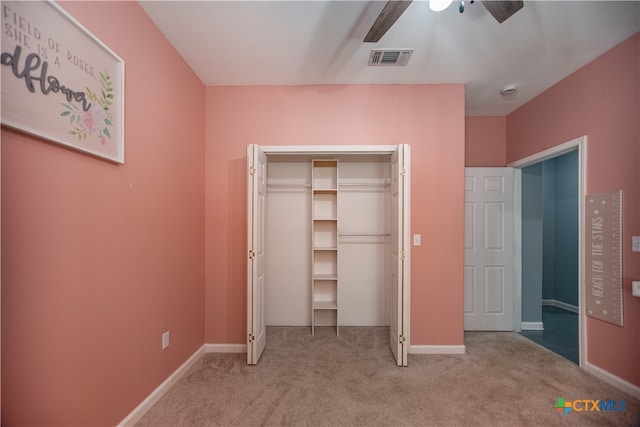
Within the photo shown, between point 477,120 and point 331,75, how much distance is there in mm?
2152

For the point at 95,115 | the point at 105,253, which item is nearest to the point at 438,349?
the point at 105,253

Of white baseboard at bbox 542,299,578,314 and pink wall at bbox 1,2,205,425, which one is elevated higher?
pink wall at bbox 1,2,205,425

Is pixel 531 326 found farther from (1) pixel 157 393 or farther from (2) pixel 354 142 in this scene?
(1) pixel 157 393

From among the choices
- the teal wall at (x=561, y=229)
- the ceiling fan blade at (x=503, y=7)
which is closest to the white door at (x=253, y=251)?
the ceiling fan blade at (x=503, y=7)

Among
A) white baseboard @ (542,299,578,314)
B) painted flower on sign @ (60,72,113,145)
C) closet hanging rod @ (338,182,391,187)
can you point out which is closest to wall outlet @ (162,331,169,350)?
painted flower on sign @ (60,72,113,145)

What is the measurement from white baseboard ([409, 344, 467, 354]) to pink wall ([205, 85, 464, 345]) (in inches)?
2.1

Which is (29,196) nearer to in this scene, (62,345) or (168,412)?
(62,345)

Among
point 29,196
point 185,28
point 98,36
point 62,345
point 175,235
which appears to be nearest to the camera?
point 29,196

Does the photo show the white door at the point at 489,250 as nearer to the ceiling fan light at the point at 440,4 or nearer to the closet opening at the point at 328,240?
the closet opening at the point at 328,240

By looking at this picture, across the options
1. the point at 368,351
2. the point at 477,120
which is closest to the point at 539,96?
the point at 477,120

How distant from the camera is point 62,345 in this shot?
132 cm

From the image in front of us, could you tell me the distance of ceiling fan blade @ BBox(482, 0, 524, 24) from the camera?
1447mm

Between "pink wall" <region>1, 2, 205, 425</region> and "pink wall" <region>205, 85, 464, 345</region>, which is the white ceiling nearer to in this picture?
"pink wall" <region>205, 85, 464, 345</region>

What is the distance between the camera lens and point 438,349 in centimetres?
279
